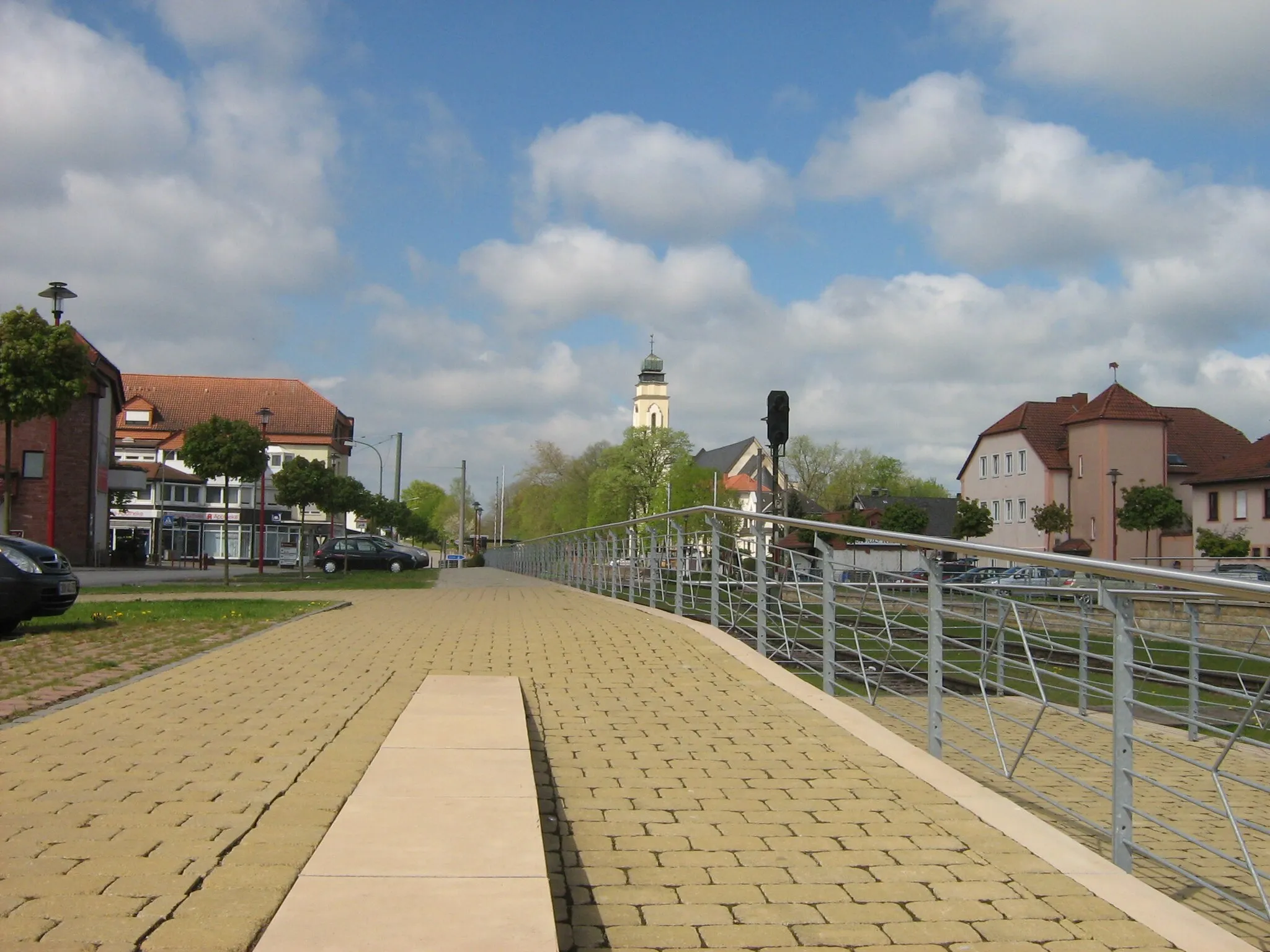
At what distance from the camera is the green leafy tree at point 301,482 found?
46875 millimetres

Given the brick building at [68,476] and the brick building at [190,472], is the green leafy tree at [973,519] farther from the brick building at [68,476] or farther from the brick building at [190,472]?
the brick building at [68,476]

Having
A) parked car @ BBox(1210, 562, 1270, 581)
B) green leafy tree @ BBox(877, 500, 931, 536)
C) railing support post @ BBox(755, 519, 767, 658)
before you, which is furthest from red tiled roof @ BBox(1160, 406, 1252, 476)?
railing support post @ BBox(755, 519, 767, 658)

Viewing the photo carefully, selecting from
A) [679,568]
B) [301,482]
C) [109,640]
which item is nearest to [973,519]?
[301,482]

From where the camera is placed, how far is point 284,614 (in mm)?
14281

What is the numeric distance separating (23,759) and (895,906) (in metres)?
4.08

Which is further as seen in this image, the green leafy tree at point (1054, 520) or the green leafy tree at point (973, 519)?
the green leafy tree at point (973, 519)

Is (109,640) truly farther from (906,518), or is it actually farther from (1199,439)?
(1199,439)

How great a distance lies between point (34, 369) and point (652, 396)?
140769 mm

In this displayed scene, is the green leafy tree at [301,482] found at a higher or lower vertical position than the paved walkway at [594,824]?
higher

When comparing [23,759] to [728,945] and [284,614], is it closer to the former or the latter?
[728,945]

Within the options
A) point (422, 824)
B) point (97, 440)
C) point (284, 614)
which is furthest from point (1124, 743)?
point (97, 440)

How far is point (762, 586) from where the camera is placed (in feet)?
32.9

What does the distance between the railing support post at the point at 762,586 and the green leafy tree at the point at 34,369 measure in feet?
49.8

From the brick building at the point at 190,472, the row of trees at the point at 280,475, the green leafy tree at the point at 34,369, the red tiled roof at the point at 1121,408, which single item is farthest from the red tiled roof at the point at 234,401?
the green leafy tree at the point at 34,369
